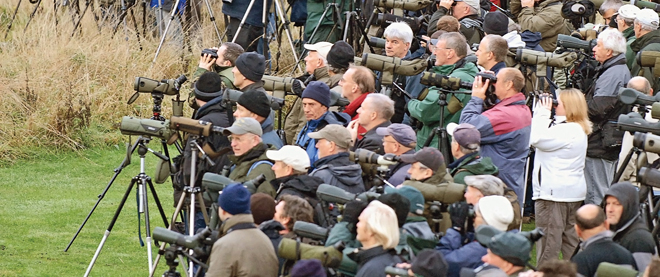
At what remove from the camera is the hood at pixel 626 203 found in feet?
21.2

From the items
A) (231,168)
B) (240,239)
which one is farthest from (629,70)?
(240,239)

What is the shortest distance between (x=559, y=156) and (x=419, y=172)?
5.26ft

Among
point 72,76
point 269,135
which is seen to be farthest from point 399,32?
point 72,76

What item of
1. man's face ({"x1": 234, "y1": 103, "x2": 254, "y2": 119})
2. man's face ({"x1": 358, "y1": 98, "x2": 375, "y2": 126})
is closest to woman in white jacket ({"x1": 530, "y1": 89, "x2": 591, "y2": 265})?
man's face ({"x1": 358, "y1": 98, "x2": 375, "y2": 126})

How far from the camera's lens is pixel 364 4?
13.5 metres

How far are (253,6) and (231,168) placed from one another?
5689 millimetres

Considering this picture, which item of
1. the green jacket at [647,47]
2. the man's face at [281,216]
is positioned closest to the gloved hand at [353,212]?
the man's face at [281,216]

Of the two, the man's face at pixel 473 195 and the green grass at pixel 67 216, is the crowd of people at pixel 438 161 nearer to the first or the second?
the man's face at pixel 473 195

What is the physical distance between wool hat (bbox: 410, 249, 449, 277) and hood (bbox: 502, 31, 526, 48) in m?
4.78

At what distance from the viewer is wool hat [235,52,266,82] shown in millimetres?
8609

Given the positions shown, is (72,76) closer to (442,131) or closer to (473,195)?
(442,131)

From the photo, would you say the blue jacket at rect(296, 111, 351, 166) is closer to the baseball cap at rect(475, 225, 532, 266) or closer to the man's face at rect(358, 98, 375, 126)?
the man's face at rect(358, 98, 375, 126)

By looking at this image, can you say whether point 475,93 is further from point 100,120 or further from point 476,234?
point 100,120

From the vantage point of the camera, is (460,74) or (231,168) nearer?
(231,168)
